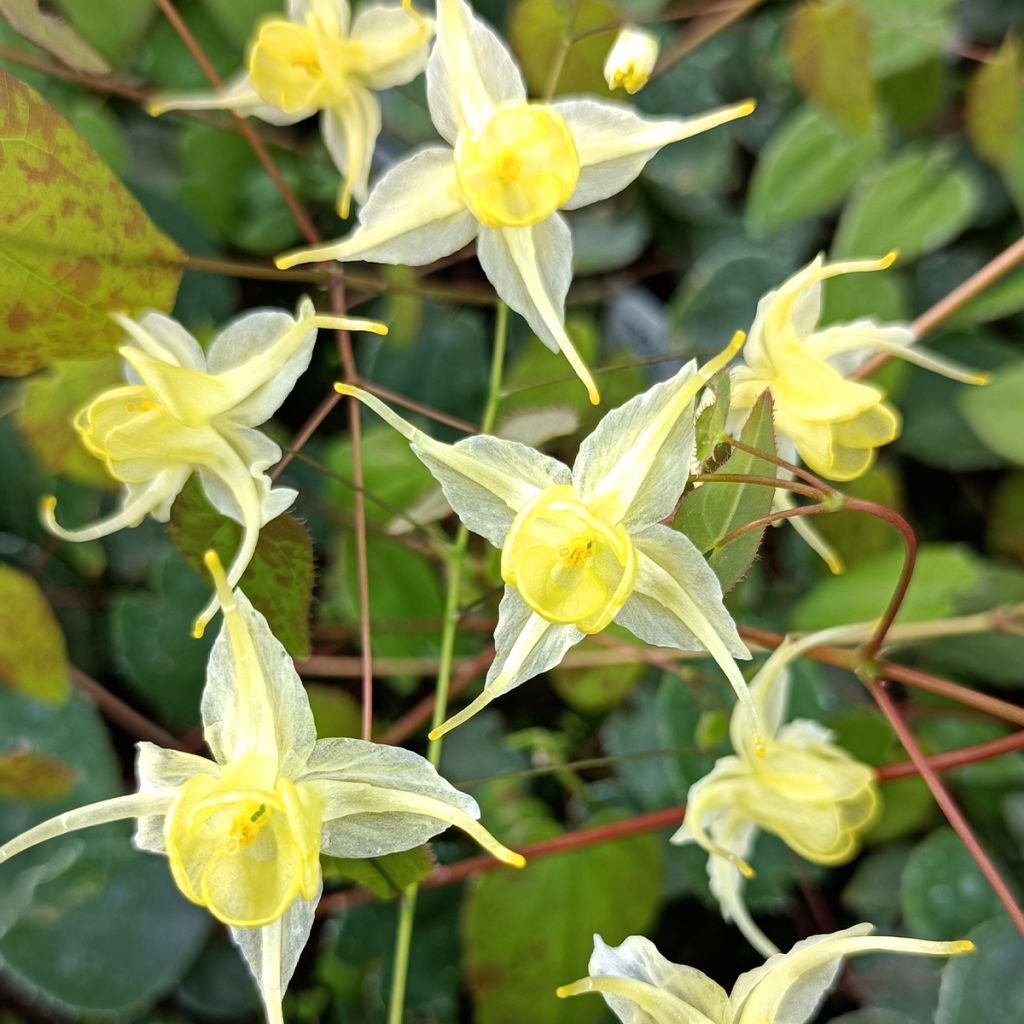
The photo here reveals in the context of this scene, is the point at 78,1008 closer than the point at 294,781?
No

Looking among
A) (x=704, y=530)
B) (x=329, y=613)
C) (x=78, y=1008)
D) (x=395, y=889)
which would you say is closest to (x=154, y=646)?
(x=329, y=613)

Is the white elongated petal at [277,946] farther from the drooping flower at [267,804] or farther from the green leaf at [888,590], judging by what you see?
the green leaf at [888,590]

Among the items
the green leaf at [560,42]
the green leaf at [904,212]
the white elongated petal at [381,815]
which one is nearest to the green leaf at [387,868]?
the white elongated petal at [381,815]

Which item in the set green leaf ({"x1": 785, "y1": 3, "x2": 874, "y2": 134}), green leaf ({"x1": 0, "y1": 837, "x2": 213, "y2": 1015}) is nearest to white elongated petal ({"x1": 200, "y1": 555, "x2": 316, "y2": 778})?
green leaf ({"x1": 0, "y1": 837, "x2": 213, "y2": 1015})

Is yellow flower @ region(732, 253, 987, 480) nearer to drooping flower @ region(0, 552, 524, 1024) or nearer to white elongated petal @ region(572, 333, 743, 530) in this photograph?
white elongated petal @ region(572, 333, 743, 530)

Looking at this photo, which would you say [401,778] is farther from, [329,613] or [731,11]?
[731,11]

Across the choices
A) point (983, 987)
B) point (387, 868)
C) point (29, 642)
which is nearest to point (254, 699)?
point (387, 868)
